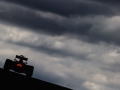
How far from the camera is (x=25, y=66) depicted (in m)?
34.4

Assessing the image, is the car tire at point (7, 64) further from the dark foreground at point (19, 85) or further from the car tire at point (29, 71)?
the dark foreground at point (19, 85)

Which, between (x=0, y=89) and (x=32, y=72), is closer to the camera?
(x=0, y=89)

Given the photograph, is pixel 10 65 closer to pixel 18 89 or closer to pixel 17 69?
pixel 17 69

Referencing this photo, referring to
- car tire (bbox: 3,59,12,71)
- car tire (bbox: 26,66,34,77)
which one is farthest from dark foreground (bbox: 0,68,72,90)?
car tire (bbox: 26,66,34,77)

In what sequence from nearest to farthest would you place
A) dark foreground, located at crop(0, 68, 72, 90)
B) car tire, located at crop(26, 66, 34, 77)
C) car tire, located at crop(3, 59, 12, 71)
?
dark foreground, located at crop(0, 68, 72, 90) → car tire, located at crop(3, 59, 12, 71) → car tire, located at crop(26, 66, 34, 77)

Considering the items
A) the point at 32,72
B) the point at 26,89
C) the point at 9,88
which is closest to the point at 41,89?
the point at 26,89

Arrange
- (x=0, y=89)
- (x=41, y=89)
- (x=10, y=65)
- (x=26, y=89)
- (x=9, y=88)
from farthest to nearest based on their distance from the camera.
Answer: (x=10, y=65) < (x=41, y=89) < (x=26, y=89) < (x=9, y=88) < (x=0, y=89)

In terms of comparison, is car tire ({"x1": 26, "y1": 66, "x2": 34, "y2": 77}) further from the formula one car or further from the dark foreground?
the dark foreground

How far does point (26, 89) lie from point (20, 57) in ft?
69.1

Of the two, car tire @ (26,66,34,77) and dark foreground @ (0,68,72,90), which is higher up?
car tire @ (26,66,34,77)

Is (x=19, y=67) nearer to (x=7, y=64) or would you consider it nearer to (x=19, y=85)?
(x=7, y=64)

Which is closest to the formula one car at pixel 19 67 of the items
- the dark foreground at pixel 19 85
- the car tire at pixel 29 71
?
the car tire at pixel 29 71

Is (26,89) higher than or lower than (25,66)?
lower

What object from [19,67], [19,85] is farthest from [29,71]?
[19,85]
